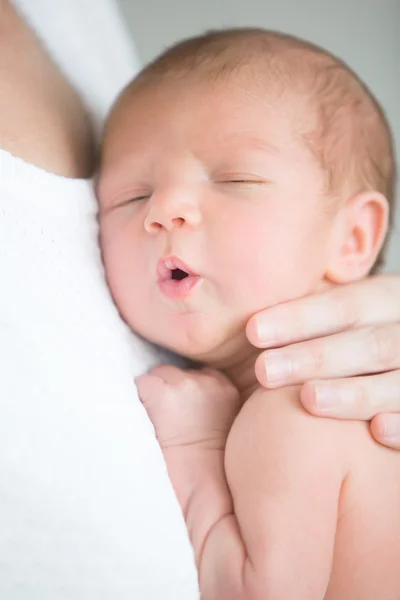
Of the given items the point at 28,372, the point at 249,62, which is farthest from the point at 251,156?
the point at 28,372

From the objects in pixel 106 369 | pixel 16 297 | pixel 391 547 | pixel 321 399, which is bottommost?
pixel 391 547

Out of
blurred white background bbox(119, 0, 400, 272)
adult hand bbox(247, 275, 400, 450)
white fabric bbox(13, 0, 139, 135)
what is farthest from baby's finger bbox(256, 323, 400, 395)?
blurred white background bbox(119, 0, 400, 272)

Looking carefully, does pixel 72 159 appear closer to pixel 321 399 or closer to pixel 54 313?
pixel 54 313

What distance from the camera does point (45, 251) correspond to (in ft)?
1.99

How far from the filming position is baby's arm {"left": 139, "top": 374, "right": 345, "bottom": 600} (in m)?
0.59

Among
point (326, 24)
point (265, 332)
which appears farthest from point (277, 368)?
point (326, 24)

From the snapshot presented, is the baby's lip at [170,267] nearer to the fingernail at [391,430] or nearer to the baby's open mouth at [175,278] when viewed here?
the baby's open mouth at [175,278]

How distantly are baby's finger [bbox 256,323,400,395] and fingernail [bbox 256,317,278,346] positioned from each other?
0.06ft

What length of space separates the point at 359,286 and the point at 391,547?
0.31 m

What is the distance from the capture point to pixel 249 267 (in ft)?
2.35

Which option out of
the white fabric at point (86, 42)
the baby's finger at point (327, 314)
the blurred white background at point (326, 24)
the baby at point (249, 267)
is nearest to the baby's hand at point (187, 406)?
the baby at point (249, 267)

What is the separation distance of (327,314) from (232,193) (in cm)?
19

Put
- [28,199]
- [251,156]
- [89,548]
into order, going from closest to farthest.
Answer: [89,548] → [28,199] → [251,156]

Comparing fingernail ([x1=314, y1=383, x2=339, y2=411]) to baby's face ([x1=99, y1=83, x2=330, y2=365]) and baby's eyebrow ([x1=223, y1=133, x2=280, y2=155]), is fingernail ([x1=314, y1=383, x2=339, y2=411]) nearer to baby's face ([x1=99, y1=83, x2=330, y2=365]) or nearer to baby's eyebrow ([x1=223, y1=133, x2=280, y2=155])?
baby's face ([x1=99, y1=83, x2=330, y2=365])
